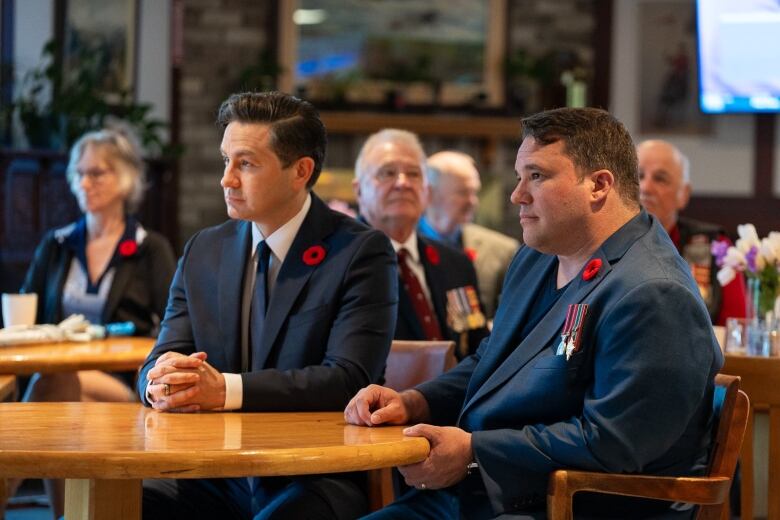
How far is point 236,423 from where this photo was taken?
2303mm

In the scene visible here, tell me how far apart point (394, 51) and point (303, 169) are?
7.35 m

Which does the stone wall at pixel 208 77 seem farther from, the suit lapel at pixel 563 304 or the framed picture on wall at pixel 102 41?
the suit lapel at pixel 563 304

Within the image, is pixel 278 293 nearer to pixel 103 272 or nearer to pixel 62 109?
pixel 103 272

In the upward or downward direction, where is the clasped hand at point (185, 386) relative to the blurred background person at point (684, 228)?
downward

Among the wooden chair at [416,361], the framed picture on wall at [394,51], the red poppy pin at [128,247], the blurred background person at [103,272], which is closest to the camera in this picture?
the wooden chair at [416,361]

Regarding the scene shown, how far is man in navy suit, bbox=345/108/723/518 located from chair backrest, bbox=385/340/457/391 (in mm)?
617

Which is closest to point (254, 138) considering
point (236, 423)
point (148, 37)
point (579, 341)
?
point (236, 423)

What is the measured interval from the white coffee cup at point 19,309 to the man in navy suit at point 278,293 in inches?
45.9

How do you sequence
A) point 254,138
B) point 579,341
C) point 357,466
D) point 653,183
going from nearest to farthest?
1. point 357,466
2. point 579,341
3. point 254,138
4. point 653,183

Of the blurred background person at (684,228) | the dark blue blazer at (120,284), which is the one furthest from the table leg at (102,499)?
the blurred background person at (684,228)

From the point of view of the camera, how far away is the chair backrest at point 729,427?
220cm

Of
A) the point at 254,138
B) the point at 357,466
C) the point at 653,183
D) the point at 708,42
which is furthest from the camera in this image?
the point at 708,42

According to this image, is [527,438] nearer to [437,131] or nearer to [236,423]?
[236,423]

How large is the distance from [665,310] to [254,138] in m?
1.09
